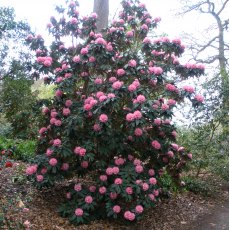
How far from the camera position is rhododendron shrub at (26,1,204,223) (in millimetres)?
3980

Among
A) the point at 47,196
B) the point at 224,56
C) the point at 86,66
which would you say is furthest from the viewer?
the point at 224,56

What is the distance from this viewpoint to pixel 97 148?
4.21 meters

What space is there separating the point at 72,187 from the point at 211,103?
352 cm

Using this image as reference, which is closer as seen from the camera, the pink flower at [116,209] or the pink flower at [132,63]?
the pink flower at [116,209]

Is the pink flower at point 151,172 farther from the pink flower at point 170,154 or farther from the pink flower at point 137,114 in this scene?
the pink flower at point 137,114

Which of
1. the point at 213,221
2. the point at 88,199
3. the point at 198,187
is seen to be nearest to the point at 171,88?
the point at 88,199

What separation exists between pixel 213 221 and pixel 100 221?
6.13ft

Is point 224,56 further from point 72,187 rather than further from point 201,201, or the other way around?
point 72,187

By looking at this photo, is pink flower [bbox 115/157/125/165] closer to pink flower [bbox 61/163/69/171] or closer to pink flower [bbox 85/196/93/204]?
pink flower [bbox 85/196/93/204]

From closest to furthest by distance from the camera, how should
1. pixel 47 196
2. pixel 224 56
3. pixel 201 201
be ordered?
1. pixel 47 196
2. pixel 201 201
3. pixel 224 56

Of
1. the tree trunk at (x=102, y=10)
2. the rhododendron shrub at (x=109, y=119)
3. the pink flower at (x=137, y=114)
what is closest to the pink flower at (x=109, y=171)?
the rhododendron shrub at (x=109, y=119)

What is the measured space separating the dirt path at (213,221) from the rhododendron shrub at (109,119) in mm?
983

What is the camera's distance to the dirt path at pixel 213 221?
187 inches

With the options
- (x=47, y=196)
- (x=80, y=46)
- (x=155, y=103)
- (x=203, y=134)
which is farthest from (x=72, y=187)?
(x=203, y=134)
